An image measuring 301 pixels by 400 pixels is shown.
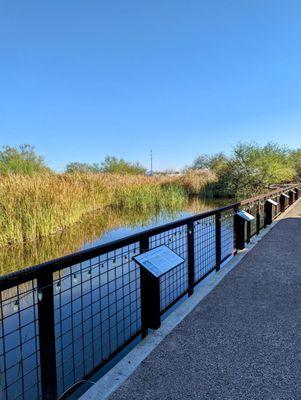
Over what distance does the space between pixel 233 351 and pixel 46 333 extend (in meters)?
1.51

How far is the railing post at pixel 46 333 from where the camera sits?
1.97 meters

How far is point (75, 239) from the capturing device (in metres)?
9.56

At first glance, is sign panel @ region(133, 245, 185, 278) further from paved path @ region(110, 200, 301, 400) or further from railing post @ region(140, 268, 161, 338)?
paved path @ region(110, 200, 301, 400)

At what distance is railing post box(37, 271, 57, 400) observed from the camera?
1.97m

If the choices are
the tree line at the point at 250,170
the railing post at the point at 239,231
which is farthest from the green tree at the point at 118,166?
the railing post at the point at 239,231

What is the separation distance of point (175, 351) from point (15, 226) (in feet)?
25.0

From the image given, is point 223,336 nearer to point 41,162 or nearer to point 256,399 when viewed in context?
point 256,399

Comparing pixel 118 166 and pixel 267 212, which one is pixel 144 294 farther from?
pixel 118 166

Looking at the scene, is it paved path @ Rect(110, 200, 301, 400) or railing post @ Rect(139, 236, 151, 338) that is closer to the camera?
paved path @ Rect(110, 200, 301, 400)

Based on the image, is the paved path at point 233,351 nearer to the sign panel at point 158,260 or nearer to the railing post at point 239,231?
the sign panel at point 158,260

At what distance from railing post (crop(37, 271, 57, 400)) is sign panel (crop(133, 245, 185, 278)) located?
0.90 meters

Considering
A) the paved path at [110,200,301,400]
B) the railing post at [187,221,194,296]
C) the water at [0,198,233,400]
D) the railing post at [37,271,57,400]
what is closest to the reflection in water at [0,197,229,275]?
the water at [0,198,233,400]

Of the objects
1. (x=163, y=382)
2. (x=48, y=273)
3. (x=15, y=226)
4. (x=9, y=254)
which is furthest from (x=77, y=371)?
(x=15, y=226)

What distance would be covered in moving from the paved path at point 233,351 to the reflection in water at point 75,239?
4626 millimetres
